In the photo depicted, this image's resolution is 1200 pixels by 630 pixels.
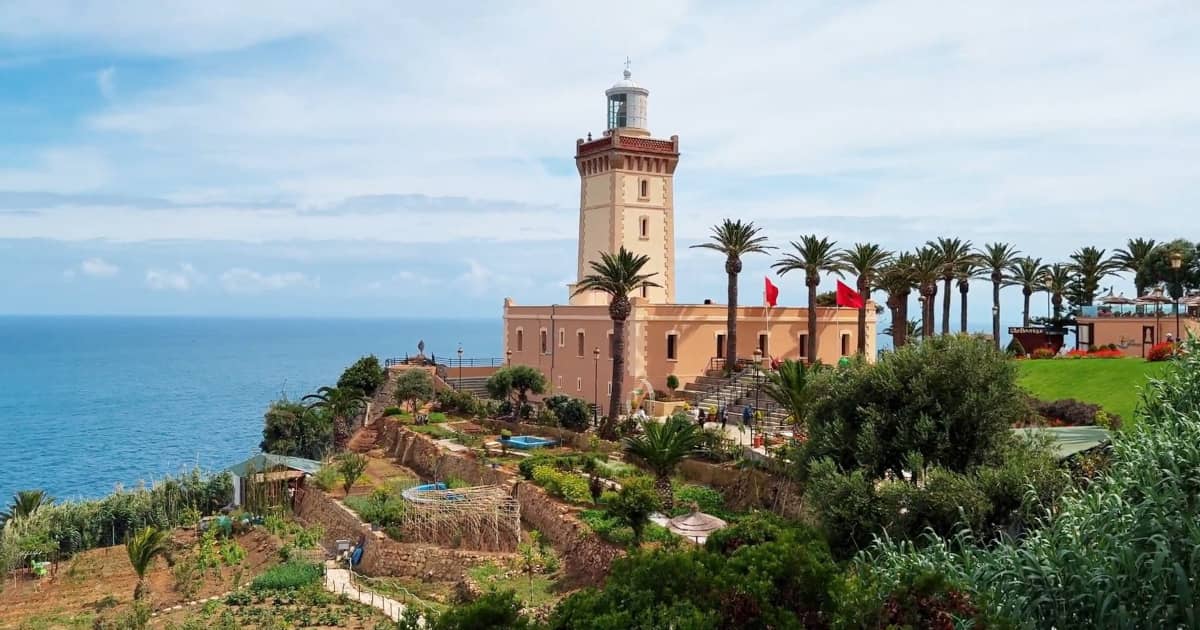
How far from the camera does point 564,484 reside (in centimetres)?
2714

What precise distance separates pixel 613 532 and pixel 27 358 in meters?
193

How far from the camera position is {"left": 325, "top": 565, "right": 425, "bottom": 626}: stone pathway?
2167cm

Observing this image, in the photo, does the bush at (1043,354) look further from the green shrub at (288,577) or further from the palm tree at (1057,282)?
the green shrub at (288,577)

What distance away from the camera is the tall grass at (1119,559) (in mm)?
10695

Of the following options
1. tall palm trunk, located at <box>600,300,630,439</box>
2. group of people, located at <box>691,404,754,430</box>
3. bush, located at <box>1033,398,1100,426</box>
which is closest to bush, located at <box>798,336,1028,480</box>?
bush, located at <box>1033,398,1100,426</box>

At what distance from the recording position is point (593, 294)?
155ft

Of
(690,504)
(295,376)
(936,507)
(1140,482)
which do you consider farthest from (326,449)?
(295,376)

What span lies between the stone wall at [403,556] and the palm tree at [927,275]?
88.0ft

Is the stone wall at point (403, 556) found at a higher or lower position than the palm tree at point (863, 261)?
lower

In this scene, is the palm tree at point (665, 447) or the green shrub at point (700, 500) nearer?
the green shrub at point (700, 500)

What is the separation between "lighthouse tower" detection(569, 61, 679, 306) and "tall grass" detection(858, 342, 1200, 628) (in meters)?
32.9

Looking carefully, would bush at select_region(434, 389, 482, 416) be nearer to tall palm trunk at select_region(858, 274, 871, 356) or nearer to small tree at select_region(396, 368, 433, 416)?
small tree at select_region(396, 368, 433, 416)

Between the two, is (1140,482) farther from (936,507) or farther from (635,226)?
(635,226)

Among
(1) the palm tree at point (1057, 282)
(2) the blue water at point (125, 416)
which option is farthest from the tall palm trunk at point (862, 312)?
(2) the blue water at point (125, 416)
